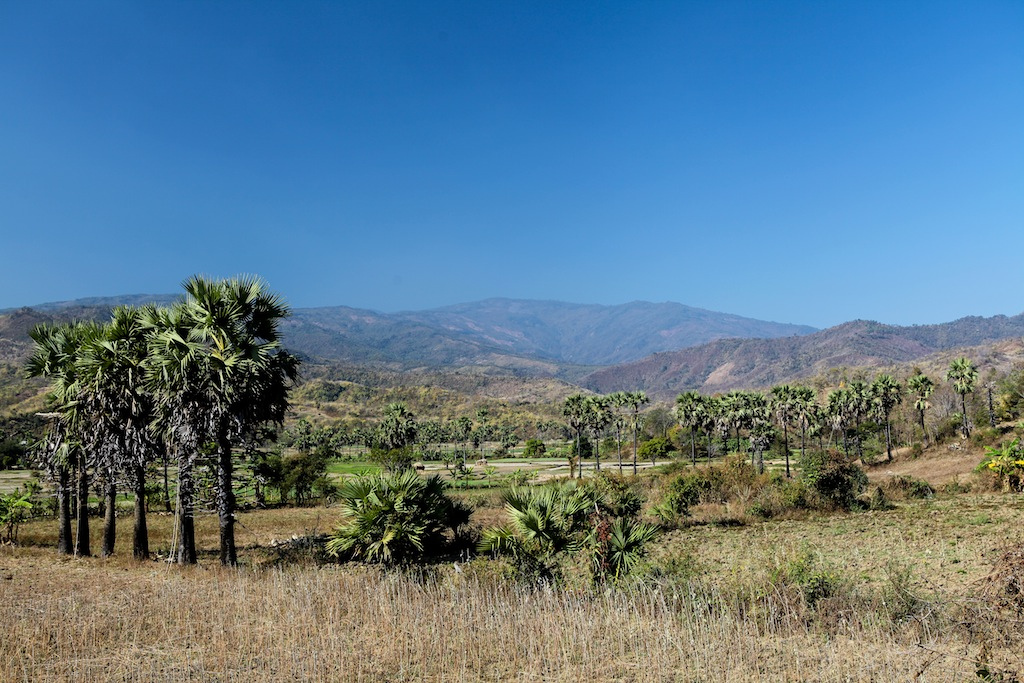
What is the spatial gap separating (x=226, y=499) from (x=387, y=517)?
417 centimetres

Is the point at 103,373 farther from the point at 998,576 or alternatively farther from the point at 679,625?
the point at 998,576

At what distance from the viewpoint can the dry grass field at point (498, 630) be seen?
7.55 meters

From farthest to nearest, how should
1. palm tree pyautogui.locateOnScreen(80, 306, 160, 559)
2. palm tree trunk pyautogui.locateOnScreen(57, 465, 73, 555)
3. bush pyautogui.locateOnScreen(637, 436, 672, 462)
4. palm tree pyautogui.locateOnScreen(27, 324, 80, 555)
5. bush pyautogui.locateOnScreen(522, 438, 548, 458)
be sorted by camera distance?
bush pyautogui.locateOnScreen(522, 438, 548, 458) → bush pyautogui.locateOnScreen(637, 436, 672, 462) → palm tree trunk pyautogui.locateOnScreen(57, 465, 73, 555) → palm tree pyautogui.locateOnScreen(27, 324, 80, 555) → palm tree pyautogui.locateOnScreen(80, 306, 160, 559)

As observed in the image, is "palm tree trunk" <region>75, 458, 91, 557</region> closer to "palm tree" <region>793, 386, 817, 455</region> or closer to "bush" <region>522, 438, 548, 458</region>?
"palm tree" <region>793, 386, 817, 455</region>

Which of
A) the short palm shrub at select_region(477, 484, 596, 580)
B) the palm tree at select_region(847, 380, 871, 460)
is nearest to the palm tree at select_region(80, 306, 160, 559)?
the short palm shrub at select_region(477, 484, 596, 580)

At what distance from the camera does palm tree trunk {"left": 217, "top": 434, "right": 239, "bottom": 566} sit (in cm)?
1499

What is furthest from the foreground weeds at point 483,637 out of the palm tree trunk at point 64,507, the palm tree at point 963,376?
the palm tree at point 963,376

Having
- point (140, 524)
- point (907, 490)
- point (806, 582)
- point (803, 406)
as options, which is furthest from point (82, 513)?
point (803, 406)

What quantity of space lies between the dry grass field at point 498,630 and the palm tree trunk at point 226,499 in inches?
75.1

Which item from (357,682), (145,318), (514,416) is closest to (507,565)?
(357,682)

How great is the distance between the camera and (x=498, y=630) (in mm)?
8625

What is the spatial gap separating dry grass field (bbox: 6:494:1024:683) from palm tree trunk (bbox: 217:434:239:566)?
1907mm

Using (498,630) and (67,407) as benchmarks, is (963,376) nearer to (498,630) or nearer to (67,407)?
(498,630)

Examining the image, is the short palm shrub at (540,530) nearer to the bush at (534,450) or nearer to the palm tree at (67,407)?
the palm tree at (67,407)
